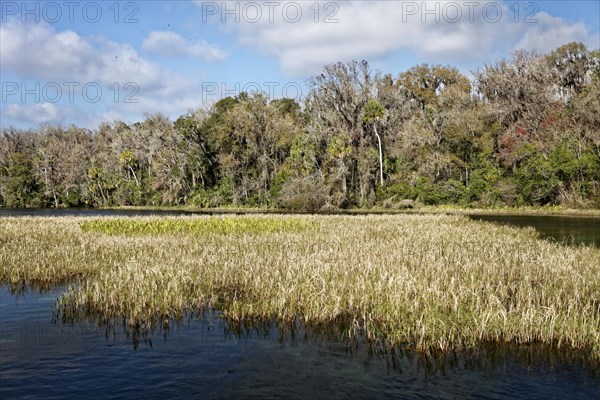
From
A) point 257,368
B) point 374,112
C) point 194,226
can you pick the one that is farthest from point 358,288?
point 374,112

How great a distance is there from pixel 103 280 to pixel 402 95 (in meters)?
79.4

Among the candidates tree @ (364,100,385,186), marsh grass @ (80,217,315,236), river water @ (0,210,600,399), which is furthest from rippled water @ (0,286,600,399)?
tree @ (364,100,385,186)

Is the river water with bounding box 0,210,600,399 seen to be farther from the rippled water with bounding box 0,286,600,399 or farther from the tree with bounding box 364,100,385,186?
the tree with bounding box 364,100,385,186

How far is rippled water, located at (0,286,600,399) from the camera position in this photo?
773cm

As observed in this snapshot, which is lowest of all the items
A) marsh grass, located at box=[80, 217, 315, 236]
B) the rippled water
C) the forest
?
the rippled water

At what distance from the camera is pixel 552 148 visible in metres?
59.2

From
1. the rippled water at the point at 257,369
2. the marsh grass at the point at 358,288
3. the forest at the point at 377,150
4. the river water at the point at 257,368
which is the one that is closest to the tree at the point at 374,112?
the forest at the point at 377,150

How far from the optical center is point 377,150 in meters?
73.4

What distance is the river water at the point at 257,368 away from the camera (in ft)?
25.4

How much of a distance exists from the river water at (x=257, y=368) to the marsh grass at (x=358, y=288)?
0.62m

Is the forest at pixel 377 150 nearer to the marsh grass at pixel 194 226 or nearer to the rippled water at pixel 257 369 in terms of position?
the marsh grass at pixel 194 226

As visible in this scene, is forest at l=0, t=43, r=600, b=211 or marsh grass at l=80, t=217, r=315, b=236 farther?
forest at l=0, t=43, r=600, b=211

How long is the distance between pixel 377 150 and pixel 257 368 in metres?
66.9

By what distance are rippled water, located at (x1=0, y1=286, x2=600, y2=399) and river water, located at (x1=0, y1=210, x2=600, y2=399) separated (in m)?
0.02
